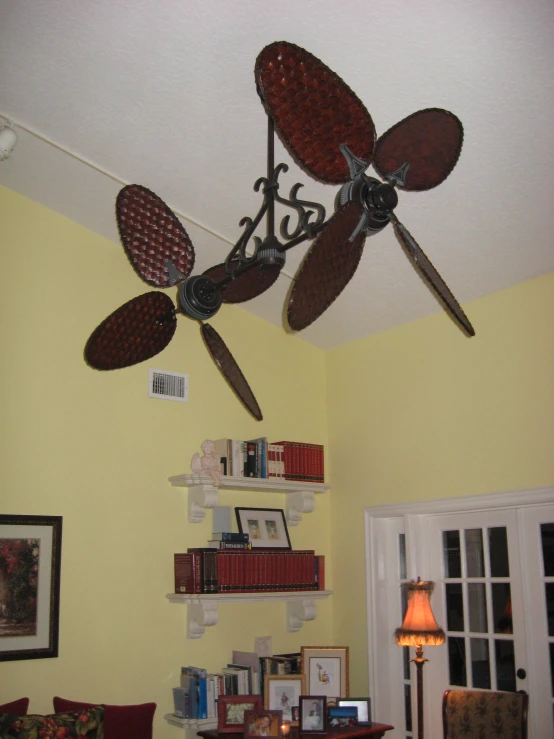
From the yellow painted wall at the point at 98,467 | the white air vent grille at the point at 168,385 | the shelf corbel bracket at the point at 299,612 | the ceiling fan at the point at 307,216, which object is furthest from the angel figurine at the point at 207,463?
the ceiling fan at the point at 307,216

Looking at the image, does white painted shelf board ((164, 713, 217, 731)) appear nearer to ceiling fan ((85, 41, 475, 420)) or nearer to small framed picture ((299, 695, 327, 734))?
small framed picture ((299, 695, 327, 734))

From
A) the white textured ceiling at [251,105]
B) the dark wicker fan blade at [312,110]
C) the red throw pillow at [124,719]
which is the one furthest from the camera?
the red throw pillow at [124,719]

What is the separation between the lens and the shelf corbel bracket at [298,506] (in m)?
5.17

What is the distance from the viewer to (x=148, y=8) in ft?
9.92

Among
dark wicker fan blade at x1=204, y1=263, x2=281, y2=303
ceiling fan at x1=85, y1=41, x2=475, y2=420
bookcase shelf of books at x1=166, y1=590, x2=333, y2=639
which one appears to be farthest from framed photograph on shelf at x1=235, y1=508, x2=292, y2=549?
dark wicker fan blade at x1=204, y1=263, x2=281, y2=303

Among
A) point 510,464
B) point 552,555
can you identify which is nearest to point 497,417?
point 510,464

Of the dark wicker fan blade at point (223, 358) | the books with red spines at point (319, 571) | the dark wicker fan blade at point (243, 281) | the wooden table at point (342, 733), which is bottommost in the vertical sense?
the wooden table at point (342, 733)

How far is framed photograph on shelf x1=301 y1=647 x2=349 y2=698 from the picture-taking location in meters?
4.61

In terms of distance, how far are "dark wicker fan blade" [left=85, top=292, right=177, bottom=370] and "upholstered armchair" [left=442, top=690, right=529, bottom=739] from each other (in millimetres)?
2826

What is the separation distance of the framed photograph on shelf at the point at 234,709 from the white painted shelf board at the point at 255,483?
1244 millimetres

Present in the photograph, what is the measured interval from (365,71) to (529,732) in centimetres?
352

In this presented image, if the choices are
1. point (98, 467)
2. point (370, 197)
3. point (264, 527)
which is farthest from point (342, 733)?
point (370, 197)

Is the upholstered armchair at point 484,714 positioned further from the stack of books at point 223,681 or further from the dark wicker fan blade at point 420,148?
the dark wicker fan blade at point 420,148

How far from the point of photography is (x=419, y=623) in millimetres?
4266
